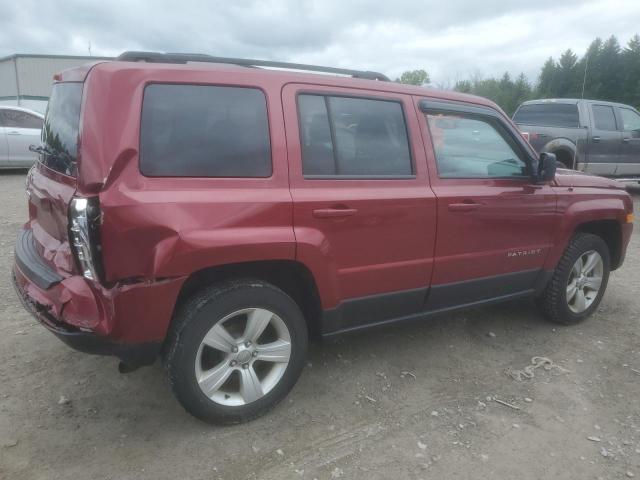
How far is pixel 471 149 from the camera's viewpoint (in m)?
3.46

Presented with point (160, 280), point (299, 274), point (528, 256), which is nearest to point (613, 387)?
point (528, 256)

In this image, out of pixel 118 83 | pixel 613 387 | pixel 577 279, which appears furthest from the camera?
pixel 577 279

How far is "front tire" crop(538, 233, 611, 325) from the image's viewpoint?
4027mm

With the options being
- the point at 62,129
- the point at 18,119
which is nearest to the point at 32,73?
the point at 18,119

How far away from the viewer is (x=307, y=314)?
9.90 ft

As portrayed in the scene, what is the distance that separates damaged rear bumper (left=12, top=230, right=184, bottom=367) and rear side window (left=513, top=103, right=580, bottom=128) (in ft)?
29.6

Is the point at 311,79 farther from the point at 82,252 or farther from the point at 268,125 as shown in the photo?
the point at 82,252

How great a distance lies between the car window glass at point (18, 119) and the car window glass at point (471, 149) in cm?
1038

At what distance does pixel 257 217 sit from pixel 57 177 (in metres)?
0.99

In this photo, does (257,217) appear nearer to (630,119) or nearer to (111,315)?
(111,315)

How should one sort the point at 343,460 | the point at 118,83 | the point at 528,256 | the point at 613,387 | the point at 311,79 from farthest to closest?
the point at 528,256 → the point at 613,387 → the point at 311,79 → the point at 343,460 → the point at 118,83

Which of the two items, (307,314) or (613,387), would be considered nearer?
(307,314)

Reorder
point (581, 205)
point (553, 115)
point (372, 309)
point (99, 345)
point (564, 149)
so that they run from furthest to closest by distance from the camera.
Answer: point (553, 115), point (564, 149), point (581, 205), point (372, 309), point (99, 345)

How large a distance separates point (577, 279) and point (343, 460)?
8.62 feet
